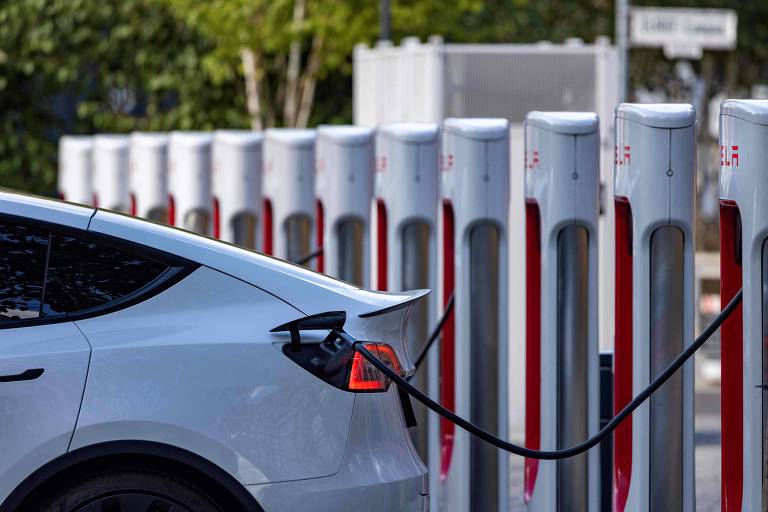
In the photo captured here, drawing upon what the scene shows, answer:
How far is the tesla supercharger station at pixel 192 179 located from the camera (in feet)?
30.8

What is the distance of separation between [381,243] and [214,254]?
2.48 metres

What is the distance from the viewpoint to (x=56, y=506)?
15.4ft

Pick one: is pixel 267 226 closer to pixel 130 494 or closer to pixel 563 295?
pixel 563 295

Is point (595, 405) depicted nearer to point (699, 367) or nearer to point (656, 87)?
point (699, 367)

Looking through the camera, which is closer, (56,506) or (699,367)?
(56,506)

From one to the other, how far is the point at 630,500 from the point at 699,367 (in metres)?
5.42

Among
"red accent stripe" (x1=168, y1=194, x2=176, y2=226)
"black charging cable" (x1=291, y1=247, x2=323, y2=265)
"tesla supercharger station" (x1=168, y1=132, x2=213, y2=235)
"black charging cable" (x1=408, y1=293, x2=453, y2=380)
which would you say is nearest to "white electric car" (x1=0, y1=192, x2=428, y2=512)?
"black charging cable" (x1=408, y1=293, x2=453, y2=380)

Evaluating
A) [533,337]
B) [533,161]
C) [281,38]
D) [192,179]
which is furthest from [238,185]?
[281,38]

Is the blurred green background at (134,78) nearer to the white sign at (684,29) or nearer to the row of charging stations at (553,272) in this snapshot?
the white sign at (684,29)

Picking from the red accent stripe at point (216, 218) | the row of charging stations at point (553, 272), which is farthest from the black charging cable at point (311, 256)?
the red accent stripe at point (216, 218)

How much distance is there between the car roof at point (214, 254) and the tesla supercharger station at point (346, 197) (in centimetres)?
253

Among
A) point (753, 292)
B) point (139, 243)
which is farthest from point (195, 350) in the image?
point (753, 292)

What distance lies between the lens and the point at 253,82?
19.6 metres

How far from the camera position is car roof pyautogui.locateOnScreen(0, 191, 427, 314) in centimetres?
488
